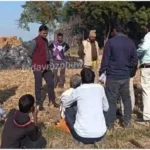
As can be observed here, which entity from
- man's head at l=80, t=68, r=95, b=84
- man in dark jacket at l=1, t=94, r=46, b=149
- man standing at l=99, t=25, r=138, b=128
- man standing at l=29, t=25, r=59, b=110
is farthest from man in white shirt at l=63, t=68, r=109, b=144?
man standing at l=29, t=25, r=59, b=110

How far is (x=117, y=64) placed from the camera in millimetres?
A: 5961

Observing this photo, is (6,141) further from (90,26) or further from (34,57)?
(90,26)

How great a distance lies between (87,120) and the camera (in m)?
4.99

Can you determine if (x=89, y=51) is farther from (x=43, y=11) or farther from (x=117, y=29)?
(x=43, y=11)

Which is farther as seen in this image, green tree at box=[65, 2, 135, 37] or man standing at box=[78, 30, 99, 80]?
green tree at box=[65, 2, 135, 37]

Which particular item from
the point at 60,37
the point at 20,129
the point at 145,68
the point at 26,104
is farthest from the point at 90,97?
the point at 60,37

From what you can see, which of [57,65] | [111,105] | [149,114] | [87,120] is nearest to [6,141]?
[87,120]

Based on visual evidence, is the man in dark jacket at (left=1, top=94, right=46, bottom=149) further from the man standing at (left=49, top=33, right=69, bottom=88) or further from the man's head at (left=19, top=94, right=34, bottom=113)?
the man standing at (left=49, top=33, right=69, bottom=88)

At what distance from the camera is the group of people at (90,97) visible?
4.54m

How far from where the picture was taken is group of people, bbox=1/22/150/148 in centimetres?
454

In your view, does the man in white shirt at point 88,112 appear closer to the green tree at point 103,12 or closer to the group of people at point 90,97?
the group of people at point 90,97

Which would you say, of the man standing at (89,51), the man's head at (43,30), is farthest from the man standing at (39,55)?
the man standing at (89,51)

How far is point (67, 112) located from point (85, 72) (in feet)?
2.27

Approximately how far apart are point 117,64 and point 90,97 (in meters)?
1.11
